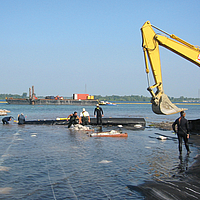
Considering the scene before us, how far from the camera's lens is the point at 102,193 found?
6.77 m

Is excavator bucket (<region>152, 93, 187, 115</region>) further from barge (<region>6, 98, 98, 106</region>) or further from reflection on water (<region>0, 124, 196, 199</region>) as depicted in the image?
barge (<region>6, 98, 98, 106</region>)

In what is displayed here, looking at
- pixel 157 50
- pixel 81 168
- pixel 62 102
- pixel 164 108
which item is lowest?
pixel 81 168

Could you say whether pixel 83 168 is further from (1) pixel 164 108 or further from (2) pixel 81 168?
(1) pixel 164 108

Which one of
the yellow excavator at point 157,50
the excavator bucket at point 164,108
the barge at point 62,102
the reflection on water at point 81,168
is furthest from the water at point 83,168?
the barge at point 62,102

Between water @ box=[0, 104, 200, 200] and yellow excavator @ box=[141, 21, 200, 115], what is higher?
yellow excavator @ box=[141, 21, 200, 115]

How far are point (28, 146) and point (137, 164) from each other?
244 inches

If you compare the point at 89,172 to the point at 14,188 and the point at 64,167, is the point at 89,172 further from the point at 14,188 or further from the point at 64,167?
the point at 14,188

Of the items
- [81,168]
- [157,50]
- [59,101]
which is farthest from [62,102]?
[81,168]

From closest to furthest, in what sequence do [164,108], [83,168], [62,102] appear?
1. [83,168]
2. [164,108]
3. [62,102]

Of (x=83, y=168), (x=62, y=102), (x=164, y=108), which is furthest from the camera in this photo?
(x=62, y=102)

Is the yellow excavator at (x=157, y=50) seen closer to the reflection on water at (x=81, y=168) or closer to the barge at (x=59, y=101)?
the reflection on water at (x=81, y=168)

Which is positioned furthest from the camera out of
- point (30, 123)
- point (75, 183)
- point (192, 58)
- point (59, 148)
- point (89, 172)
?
point (30, 123)

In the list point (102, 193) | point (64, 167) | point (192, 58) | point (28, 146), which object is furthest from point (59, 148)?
point (192, 58)

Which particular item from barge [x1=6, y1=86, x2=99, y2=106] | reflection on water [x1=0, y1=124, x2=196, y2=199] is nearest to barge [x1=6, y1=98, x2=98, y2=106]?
barge [x1=6, y1=86, x2=99, y2=106]
